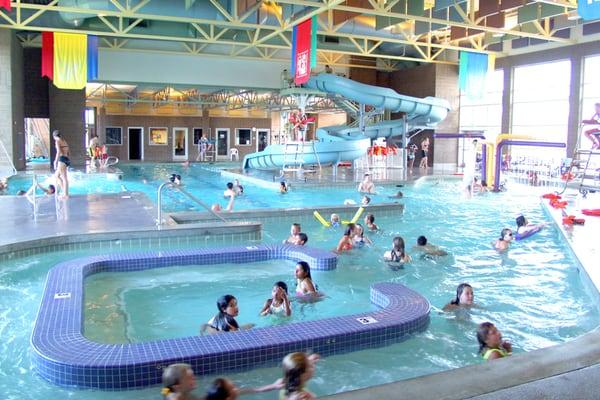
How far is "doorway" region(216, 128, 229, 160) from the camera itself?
3541 centimetres

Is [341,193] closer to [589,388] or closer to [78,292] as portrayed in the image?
[78,292]

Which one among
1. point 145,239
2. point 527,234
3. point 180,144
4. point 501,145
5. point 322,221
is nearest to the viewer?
point 145,239

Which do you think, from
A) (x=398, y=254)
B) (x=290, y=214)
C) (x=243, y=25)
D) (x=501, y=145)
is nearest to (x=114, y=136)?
(x=243, y=25)

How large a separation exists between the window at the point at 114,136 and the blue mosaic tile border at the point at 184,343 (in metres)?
27.9

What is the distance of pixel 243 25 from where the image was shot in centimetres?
1664

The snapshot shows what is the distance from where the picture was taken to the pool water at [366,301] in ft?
14.6

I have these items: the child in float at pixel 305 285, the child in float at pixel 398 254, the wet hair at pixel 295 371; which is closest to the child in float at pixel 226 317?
the child in float at pixel 305 285

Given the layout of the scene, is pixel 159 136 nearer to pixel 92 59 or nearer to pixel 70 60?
pixel 92 59

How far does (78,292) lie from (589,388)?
4600mm

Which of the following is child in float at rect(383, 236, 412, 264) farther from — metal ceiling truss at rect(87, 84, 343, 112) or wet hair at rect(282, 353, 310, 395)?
metal ceiling truss at rect(87, 84, 343, 112)

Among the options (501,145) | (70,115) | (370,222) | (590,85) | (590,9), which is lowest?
(370,222)

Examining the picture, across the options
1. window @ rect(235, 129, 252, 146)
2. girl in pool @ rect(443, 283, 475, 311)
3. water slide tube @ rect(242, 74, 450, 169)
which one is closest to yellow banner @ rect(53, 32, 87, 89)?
water slide tube @ rect(242, 74, 450, 169)

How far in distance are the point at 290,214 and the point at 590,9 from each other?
6.17 meters

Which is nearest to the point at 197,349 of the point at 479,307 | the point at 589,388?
the point at 589,388
